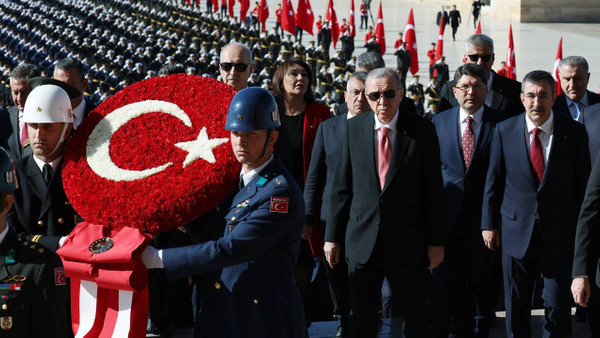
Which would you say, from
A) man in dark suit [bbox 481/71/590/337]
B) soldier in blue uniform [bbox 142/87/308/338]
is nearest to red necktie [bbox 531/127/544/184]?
man in dark suit [bbox 481/71/590/337]

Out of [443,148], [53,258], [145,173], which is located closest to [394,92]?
[443,148]

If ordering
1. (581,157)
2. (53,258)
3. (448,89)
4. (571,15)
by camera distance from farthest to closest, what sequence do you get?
(571,15) → (448,89) → (581,157) → (53,258)

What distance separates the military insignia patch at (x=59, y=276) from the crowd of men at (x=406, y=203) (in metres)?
0.02

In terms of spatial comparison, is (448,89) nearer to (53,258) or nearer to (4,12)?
(53,258)

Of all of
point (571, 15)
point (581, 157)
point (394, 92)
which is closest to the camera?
point (394, 92)

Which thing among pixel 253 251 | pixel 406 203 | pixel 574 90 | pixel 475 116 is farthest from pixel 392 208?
pixel 574 90

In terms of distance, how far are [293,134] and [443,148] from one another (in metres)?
0.90

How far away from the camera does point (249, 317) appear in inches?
136

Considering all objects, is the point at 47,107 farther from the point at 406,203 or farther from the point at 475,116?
the point at 475,116

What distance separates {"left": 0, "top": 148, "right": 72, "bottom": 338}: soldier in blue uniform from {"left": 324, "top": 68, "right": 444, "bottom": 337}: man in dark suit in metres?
1.73

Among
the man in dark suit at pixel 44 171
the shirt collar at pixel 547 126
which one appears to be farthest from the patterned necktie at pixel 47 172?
the shirt collar at pixel 547 126

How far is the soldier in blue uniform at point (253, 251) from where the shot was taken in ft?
10.9

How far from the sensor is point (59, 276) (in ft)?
10.9

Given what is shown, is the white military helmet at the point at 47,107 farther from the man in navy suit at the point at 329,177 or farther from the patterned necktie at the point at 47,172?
the man in navy suit at the point at 329,177
